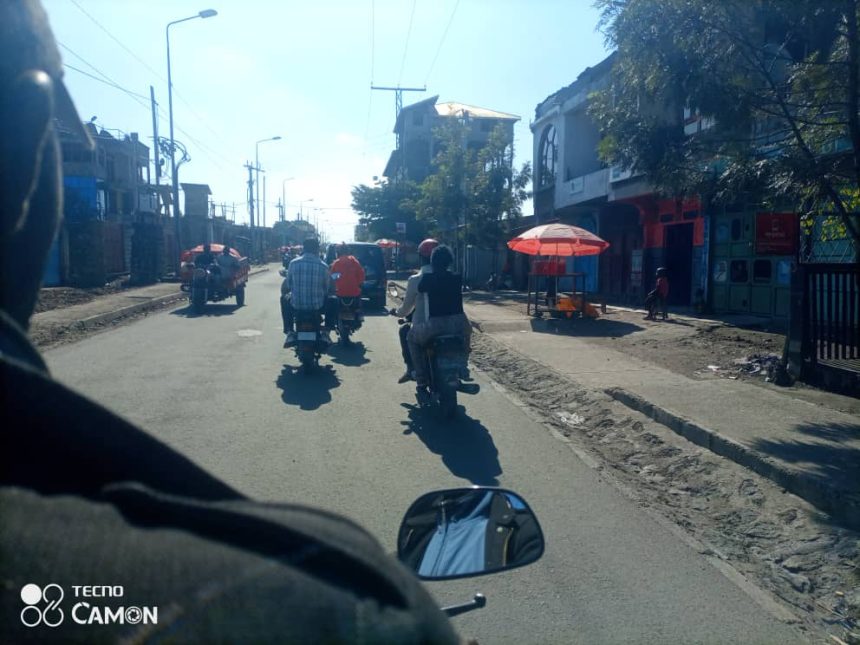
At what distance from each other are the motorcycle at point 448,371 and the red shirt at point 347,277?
5.49m

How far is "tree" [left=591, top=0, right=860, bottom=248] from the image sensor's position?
7629mm

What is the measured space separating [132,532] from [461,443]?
620cm

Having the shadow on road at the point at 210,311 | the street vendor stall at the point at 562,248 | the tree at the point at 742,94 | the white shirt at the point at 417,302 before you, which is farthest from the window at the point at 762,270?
the shadow on road at the point at 210,311

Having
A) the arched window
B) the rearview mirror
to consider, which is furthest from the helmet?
the arched window

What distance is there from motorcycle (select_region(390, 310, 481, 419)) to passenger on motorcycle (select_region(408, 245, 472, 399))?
0.35 ft

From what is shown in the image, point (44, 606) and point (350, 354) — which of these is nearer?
point (44, 606)

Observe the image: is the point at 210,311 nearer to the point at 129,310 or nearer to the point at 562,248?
the point at 129,310

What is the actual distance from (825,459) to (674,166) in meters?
3.86

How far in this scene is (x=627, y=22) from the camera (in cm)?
800

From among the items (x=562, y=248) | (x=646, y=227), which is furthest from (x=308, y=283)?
(x=646, y=227)

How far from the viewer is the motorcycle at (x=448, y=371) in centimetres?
769

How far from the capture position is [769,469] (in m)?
5.83

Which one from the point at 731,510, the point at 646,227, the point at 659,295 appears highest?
the point at 646,227

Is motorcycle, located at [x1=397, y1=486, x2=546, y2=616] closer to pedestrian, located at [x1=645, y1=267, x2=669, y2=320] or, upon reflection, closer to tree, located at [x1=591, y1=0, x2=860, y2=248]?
tree, located at [x1=591, y1=0, x2=860, y2=248]
